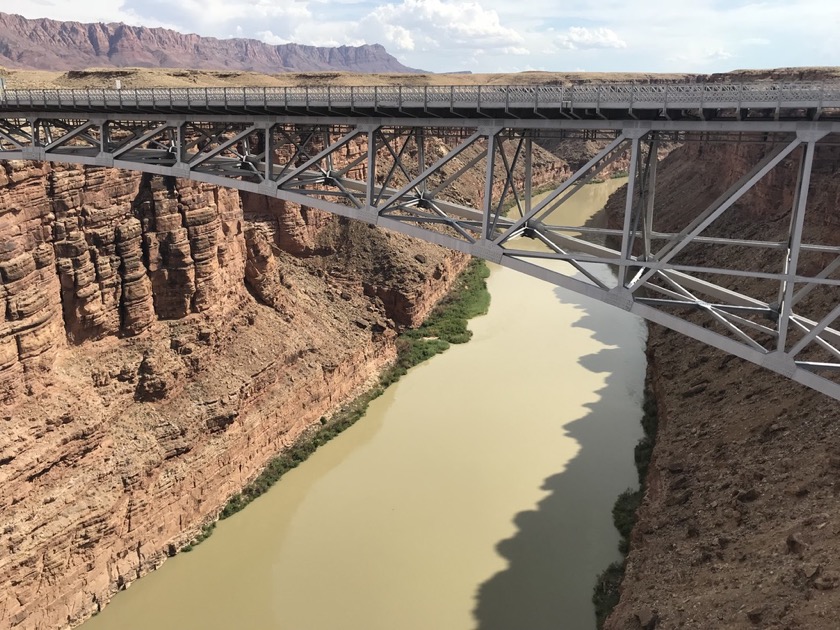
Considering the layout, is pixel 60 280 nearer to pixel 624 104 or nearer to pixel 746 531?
pixel 624 104

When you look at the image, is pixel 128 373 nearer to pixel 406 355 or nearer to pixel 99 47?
pixel 406 355

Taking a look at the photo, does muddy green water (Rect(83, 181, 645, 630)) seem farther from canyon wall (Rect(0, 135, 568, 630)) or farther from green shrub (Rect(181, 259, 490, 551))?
canyon wall (Rect(0, 135, 568, 630))

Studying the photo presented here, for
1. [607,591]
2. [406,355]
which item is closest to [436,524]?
[607,591]

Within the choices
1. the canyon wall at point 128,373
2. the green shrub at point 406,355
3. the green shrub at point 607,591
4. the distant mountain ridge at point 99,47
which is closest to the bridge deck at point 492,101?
the canyon wall at point 128,373

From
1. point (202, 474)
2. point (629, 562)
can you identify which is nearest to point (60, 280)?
point (202, 474)

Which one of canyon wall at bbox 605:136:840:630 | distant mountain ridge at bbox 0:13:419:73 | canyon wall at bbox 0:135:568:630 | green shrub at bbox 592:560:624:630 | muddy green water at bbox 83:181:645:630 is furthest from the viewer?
distant mountain ridge at bbox 0:13:419:73

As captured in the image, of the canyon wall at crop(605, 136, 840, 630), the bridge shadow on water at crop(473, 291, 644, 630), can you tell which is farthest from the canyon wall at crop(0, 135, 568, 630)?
the canyon wall at crop(605, 136, 840, 630)
